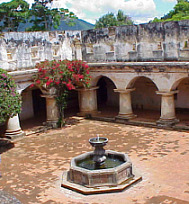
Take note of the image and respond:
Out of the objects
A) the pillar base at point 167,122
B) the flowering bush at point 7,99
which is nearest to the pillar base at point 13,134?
the flowering bush at point 7,99

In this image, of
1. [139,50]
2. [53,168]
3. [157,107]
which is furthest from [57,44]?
[53,168]

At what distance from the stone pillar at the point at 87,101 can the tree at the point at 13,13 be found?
20170 millimetres

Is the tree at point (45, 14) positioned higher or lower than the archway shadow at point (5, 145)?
higher

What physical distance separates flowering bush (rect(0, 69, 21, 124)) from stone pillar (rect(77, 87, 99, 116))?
228 inches

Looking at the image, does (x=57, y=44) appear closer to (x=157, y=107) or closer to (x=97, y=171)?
(x=157, y=107)

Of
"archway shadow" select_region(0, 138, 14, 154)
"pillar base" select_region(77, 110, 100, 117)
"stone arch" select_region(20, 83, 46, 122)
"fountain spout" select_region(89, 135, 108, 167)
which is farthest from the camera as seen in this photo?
"stone arch" select_region(20, 83, 46, 122)

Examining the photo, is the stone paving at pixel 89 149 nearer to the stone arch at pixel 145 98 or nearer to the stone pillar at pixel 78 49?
the stone arch at pixel 145 98

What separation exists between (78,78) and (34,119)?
4612mm

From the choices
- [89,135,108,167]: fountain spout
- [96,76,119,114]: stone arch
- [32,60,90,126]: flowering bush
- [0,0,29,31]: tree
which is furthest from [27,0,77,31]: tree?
[89,135,108,167]: fountain spout

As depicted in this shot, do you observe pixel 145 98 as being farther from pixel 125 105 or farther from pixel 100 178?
pixel 100 178

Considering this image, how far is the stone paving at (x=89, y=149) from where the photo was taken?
9227 mm

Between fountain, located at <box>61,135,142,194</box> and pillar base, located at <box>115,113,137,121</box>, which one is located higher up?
pillar base, located at <box>115,113,137,121</box>

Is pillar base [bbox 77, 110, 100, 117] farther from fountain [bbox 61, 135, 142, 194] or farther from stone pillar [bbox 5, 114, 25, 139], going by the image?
fountain [bbox 61, 135, 142, 194]

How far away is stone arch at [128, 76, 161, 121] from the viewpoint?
64.4 feet
